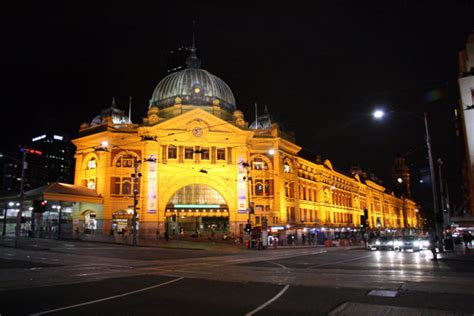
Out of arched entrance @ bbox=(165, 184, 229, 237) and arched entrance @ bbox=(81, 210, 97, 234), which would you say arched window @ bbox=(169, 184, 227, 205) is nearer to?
arched entrance @ bbox=(165, 184, 229, 237)

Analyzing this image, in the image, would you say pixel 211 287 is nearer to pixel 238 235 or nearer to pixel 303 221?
pixel 238 235

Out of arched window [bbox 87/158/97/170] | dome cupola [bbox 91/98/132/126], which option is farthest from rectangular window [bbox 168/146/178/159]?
dome cupola [bbox 91/98/132/126]

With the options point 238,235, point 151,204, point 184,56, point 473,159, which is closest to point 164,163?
point 151,204

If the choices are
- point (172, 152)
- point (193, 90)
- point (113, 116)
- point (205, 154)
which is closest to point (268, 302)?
point (172, 152)

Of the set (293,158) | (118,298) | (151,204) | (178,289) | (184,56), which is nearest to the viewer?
(118,298)

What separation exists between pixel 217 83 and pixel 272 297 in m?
65.8

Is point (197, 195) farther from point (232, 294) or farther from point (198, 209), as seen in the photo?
point (232, 294)

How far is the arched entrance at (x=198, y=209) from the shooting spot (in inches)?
2345

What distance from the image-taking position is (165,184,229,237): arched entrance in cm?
5956

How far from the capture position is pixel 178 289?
42.9 feet

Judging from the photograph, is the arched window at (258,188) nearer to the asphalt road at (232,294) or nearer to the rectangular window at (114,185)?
the rectangular window at (114,185)

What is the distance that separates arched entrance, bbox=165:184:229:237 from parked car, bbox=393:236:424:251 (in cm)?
2486

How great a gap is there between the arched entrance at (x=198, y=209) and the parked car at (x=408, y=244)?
81.6 feet

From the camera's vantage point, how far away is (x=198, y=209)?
5978 cm
